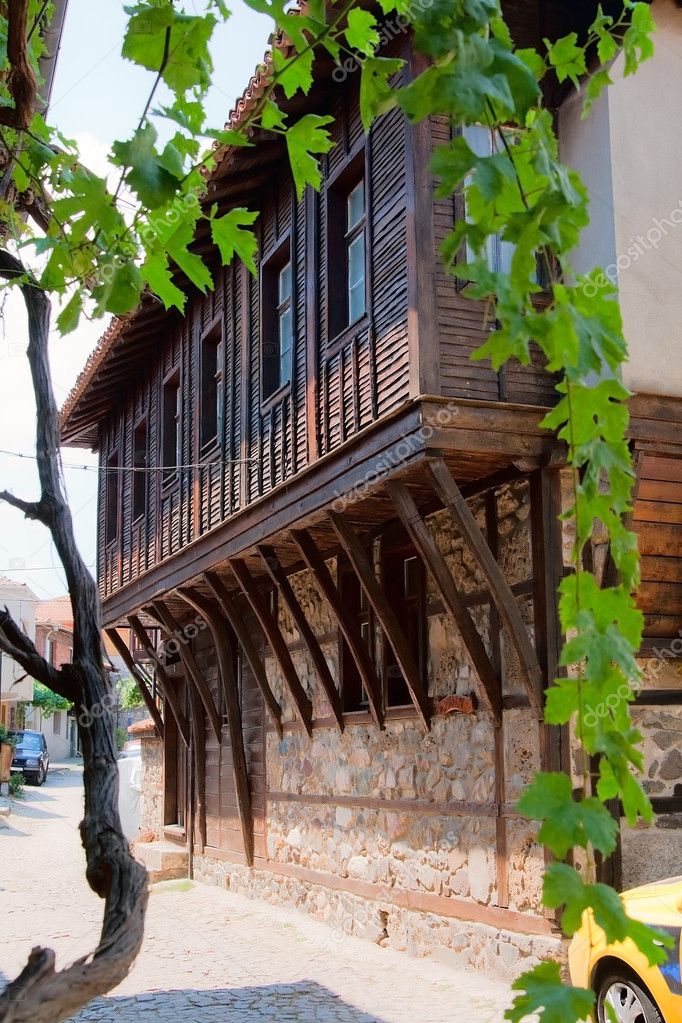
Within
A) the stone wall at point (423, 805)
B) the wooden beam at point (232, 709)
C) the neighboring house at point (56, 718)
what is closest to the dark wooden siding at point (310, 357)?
the wooden beam at point (232, 709)

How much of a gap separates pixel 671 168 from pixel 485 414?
7.89 ft

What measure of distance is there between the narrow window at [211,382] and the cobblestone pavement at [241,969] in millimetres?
5181

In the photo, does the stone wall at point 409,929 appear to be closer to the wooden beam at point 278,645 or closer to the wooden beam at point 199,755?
the wooden beam at point 278,645

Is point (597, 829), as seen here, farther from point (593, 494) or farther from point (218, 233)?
point (218, 233)

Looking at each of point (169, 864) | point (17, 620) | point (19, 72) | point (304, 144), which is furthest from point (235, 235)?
point (17, 620)

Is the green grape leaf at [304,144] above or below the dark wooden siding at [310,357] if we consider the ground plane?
below

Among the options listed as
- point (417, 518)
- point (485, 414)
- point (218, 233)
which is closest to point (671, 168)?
point (485, 414)

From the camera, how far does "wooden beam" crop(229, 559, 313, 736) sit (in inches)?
455

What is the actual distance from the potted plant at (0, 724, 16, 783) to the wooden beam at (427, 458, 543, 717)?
2762cm

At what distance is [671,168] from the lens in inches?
325

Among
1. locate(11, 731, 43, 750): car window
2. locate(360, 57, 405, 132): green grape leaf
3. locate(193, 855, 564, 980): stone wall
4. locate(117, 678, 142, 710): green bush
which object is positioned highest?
locate(360, 57, 405, 132): green grape leaf

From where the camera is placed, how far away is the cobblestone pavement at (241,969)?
7746mm

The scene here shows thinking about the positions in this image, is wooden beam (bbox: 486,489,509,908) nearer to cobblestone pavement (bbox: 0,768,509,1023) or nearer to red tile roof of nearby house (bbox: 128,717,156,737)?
cobblestone pavement (bbox: 0,768,509,1023)

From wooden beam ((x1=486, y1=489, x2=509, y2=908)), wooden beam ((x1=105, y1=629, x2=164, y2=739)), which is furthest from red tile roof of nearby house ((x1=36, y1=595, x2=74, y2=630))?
wooden beam ((x1=486, y1=489, x2=509, y2=908))
